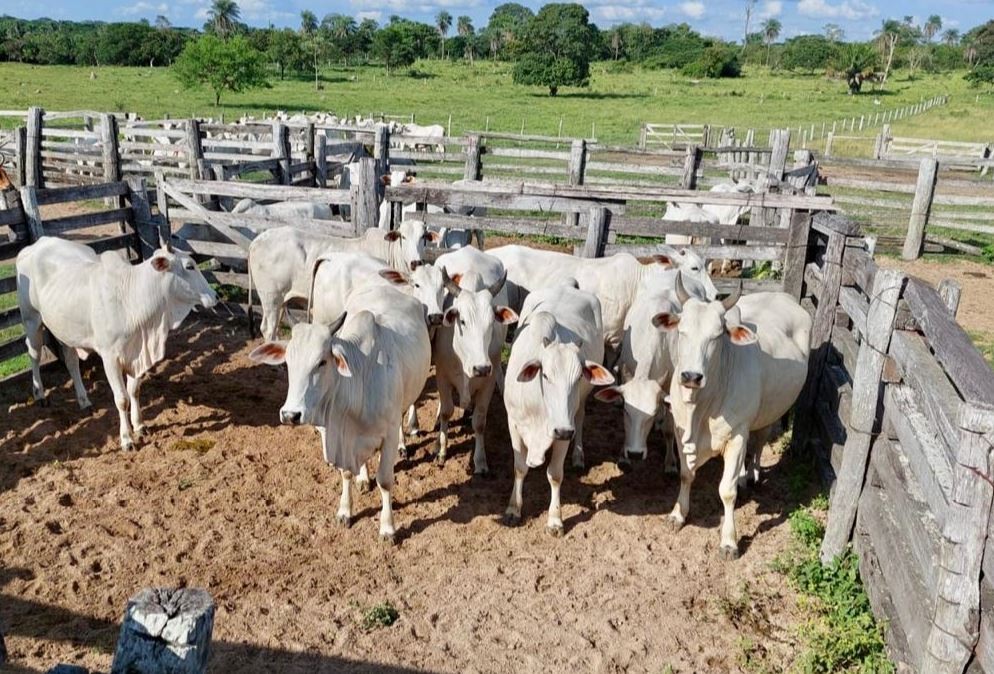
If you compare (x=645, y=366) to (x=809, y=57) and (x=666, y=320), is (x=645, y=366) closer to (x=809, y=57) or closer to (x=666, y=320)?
(x=666, y=320)

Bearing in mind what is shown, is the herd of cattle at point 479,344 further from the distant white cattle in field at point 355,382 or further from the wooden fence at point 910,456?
the wooden fence at point 910,456

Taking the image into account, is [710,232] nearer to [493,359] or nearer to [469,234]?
[493,359]

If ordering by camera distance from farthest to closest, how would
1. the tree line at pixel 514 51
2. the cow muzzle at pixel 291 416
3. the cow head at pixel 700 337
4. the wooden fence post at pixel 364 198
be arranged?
the tree line at pixel 514 51 → the wooden fence post at pixel 364 198 → the cow head at pixel 700 337 → the cow muzzle at pixel 291 416

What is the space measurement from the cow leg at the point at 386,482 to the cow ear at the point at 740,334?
2616 mm

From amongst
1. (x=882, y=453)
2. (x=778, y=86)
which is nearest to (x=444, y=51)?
(x=778, y=86)

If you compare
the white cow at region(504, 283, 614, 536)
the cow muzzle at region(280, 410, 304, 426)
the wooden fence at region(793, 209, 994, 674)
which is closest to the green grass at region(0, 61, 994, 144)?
the white cow at region(504, 283, 614, 536)

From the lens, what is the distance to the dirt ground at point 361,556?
15.6 feet

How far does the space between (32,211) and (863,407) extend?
26.5ft

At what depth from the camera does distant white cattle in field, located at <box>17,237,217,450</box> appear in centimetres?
724

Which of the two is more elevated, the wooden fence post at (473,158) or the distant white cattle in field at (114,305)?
the wooden fence post at (473,158)

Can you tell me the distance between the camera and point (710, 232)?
27.4 ft

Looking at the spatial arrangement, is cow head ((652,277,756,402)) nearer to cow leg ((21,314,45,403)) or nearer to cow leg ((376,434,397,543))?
cow leg ((376,434,397,543))

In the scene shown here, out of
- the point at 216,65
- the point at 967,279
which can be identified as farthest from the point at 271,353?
the point at 216,65

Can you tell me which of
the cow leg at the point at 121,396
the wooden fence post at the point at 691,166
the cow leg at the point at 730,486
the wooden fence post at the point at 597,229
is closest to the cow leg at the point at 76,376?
the cow leg at the point at 121,396
